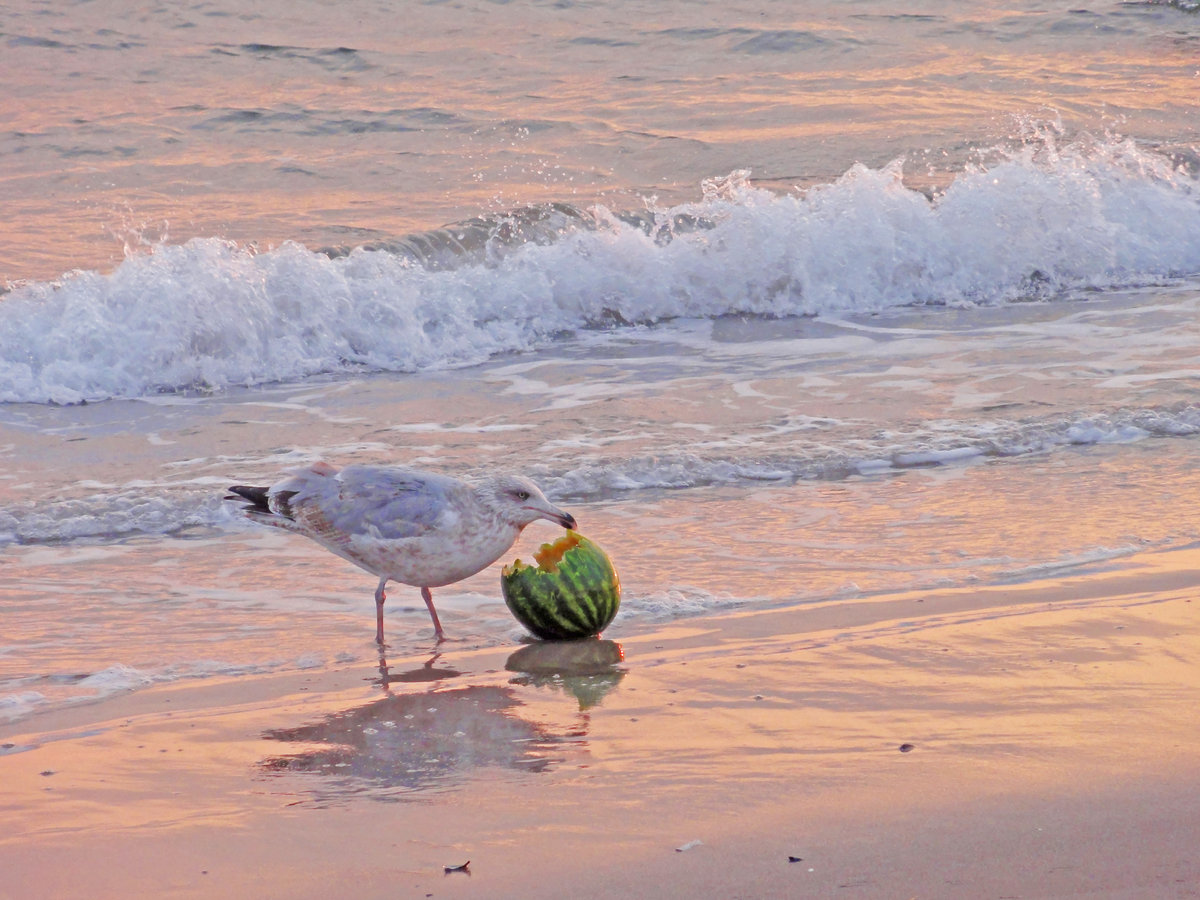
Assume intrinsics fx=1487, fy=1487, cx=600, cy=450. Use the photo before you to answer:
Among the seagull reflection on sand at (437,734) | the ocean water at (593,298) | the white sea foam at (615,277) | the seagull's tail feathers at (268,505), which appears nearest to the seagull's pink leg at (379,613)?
the ocean water at (593,298)

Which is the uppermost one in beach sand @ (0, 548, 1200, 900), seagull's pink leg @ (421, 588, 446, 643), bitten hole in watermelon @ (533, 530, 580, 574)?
bitten hole in watermelon @ (533, 530, 580, 574)

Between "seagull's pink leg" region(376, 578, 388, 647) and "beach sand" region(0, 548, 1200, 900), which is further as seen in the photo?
"seagull's pink leg" region(376, 578, 388, 647)

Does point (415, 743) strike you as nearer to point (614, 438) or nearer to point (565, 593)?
point (565, 593)

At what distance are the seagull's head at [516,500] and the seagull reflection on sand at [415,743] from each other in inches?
31.0

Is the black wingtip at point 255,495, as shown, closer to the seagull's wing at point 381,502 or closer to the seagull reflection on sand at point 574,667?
the seagull's wing at point 381,502

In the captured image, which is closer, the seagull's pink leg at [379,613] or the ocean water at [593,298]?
the seagull's pink leg at [379,613]

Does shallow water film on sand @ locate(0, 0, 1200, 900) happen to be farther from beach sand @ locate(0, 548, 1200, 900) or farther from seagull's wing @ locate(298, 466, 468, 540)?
seagull's wing @ locate(298, 466, 468, 540)

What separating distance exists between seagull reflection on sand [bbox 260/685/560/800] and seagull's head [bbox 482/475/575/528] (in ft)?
2.59

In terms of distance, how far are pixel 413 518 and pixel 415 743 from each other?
123cm

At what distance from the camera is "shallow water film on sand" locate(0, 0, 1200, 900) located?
3.44m

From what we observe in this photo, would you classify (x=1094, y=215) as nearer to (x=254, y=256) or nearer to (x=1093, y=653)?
(x=254, y=256)

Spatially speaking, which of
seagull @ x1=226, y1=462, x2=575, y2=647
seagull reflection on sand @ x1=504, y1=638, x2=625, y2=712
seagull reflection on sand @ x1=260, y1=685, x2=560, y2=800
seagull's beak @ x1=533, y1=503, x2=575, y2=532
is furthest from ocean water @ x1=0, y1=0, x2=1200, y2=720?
seagull reflection on sand @ x1=260, y1=685, x2=560, y2=800

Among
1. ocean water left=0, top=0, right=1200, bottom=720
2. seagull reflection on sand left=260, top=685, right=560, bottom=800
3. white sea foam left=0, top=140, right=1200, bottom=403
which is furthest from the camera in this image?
white sea foam left=0, top=140, right=1200, bottom=403

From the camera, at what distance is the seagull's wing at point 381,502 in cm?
514
